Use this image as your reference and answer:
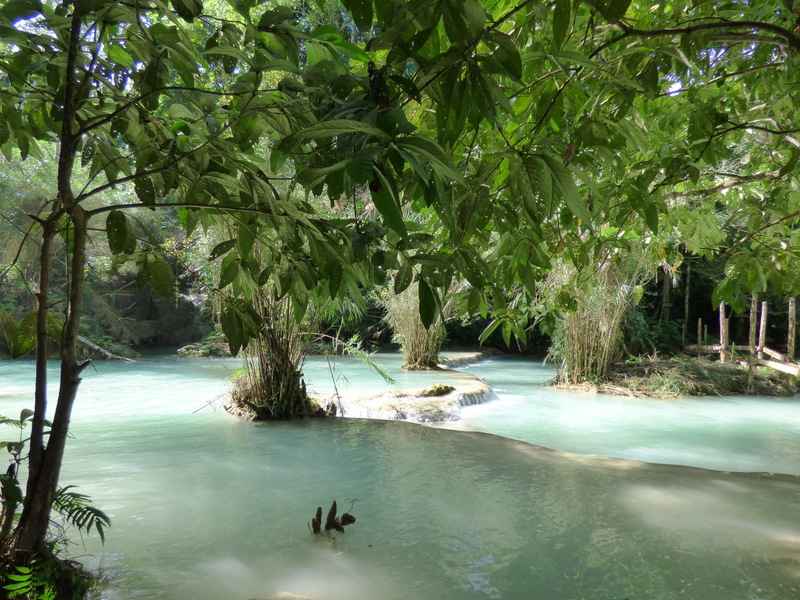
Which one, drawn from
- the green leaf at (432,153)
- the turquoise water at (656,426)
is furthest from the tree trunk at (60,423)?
the turquoise water at (656,426)

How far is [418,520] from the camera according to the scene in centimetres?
250

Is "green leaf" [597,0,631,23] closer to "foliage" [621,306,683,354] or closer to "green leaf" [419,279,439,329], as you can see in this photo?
"green leaf" [419,279,439,329]

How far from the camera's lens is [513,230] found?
135cm

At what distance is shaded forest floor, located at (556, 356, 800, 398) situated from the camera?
7.34 meters

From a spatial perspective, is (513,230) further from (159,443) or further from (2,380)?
(2,380)

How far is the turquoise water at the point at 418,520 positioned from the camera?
193 centimetres

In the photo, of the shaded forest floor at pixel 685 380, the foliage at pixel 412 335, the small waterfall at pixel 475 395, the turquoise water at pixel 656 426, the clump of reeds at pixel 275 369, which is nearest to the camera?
the turquoise water at pixel 656 426

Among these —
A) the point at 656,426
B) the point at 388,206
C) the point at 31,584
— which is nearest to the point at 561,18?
the point at 388,206

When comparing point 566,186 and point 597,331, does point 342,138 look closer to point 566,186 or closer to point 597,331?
point 566,186

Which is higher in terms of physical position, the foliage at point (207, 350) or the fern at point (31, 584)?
the fern at point (31, 584)

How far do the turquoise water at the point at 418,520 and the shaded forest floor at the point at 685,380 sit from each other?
2.98 meters

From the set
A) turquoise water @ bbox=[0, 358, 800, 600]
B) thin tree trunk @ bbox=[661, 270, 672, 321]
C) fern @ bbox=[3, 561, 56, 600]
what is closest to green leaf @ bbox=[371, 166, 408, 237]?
fern @ bbox=[3, 561, 56, 600]

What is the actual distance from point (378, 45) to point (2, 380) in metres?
8.87

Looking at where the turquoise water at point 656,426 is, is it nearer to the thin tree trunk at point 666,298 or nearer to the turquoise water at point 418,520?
the turquoise water at point 418,520
